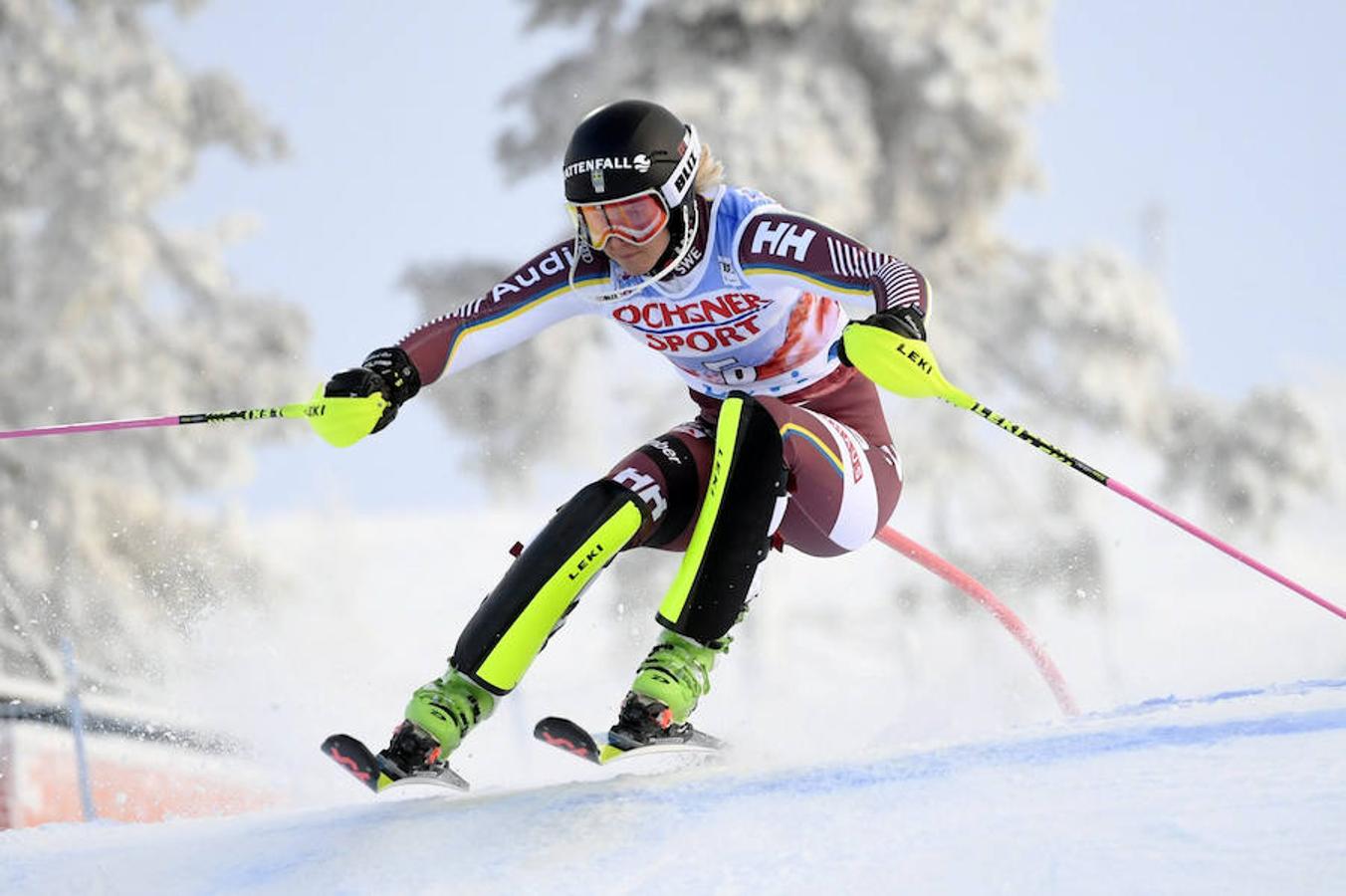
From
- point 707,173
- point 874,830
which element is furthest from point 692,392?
point 874,830

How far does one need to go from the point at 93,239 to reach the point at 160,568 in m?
2.46

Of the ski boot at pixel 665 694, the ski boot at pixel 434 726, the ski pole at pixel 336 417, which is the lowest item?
the ski boot at pixel 434 726

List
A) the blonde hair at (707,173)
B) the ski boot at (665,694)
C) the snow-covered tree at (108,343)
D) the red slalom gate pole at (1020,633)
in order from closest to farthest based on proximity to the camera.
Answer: the ski boot at (665,694), the blonde hair at (707,173), the red slalom gate pole at (1020,633), the snow-covered tree at (108,343)

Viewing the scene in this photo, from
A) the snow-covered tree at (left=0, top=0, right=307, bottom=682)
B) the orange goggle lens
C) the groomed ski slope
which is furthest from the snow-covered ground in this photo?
the snow-covered tree at (left=0, top=0, right=307, bottom=682)

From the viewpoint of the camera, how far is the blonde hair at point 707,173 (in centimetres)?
328

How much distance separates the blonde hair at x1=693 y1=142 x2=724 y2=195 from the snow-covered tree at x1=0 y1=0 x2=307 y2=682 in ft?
25.2

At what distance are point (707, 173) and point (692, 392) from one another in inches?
26.2

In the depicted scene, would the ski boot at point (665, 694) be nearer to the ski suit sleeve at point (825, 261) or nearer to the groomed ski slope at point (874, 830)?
the groomed ski slope at point (874, 830)

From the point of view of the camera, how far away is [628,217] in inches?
124

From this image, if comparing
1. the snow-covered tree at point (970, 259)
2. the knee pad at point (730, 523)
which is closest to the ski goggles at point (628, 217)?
the knee pad at point (730, 523)

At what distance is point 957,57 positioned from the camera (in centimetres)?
1057

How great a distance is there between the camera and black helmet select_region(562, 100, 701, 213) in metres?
3.10

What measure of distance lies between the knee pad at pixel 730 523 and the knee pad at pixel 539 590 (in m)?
0.18

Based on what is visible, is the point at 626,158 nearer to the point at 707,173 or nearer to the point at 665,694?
the point at 707,173
